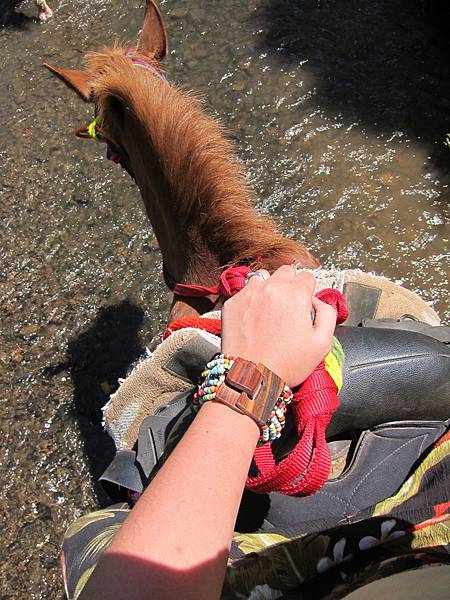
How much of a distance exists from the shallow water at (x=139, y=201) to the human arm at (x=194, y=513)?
1702 mm

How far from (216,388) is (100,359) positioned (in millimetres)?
1951

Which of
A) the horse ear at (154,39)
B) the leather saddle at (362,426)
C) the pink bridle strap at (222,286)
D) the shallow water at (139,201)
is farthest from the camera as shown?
Answer: the shallow water at (139,201)

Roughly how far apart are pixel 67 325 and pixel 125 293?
1.05ft

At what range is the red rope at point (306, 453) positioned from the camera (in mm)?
917

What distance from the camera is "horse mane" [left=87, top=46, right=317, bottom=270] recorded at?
151 centimetres

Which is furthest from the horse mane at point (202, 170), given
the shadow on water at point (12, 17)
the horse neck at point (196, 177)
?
the shadow on water at point (12, 17)

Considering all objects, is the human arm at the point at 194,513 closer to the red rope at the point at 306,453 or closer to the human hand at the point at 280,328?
the human hand at the point at 280,328

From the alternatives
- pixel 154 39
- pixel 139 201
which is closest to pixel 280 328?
pixel 154 39

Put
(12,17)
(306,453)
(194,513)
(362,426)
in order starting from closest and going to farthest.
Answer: (194,513), (306,453), (362,426), (12,17)

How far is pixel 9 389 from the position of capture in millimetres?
2615

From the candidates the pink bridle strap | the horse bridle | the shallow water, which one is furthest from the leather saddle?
the shallow water

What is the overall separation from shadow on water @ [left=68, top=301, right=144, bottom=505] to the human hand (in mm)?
1686

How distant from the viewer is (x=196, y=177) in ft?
5.03

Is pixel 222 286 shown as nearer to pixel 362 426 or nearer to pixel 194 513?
pixel 362 426
